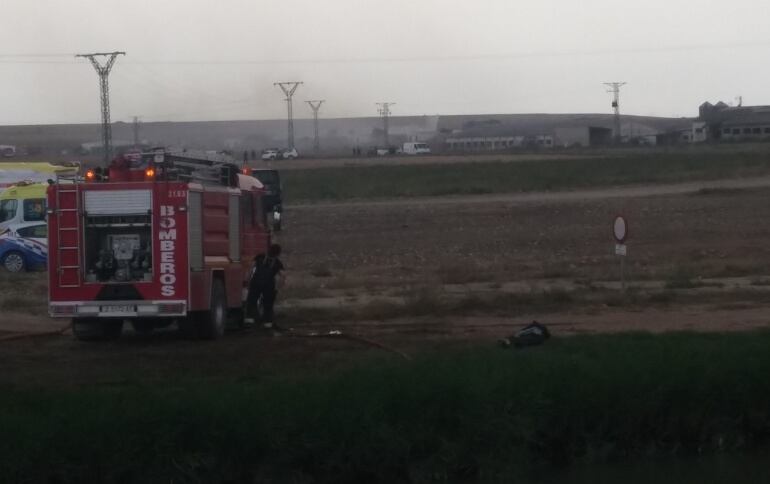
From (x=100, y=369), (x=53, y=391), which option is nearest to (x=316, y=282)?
(x=100, y=369)

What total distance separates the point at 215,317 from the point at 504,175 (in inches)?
2250

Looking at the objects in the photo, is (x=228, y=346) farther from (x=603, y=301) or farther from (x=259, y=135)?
(x=259, y=135)

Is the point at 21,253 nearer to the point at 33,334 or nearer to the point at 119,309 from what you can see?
the point at 33,334

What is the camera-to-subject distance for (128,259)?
63.0 feet

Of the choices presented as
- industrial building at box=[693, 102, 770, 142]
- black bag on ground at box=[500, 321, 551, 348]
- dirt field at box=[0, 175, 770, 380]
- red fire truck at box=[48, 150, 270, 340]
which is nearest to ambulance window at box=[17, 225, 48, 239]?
dirt field at box=[0, 175, 770, 380]

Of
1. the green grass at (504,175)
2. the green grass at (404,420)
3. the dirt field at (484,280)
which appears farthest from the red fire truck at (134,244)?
the green grass at (504,175)

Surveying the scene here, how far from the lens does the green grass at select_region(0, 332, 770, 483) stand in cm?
1182

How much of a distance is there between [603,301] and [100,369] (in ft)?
34.4

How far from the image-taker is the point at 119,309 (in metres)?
18.9

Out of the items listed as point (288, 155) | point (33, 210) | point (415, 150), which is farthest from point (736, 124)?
point (33, 210)

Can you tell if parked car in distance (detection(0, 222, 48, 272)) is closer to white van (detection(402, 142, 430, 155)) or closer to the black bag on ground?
the black bag on ground

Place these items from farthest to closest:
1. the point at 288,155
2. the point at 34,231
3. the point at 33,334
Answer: the point at 288,155
the point at 34,231
the point at 33,334

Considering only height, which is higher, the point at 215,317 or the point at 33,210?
the point at 33,210

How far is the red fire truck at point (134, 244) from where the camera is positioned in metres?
18.9
